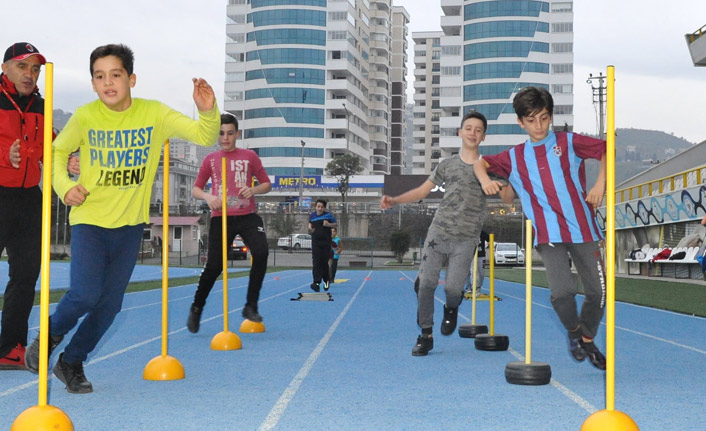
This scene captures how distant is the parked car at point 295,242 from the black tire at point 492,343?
180ft

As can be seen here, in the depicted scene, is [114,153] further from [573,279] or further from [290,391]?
[573,279]

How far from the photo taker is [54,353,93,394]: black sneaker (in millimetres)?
5035

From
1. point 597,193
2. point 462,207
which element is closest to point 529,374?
point 597,193

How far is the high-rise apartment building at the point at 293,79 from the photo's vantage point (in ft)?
353

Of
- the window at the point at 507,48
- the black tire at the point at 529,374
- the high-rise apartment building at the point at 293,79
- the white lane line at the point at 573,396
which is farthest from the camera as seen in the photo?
the high-rise apartment building at the point at 293,79

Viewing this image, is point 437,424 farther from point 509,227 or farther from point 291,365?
point 509,227

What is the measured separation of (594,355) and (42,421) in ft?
12.7

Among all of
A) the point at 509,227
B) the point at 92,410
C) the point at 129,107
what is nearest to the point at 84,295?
the point at 92,410

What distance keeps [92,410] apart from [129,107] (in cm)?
189

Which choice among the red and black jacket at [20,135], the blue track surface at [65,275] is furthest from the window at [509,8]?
the red and black jacket at [20,135]

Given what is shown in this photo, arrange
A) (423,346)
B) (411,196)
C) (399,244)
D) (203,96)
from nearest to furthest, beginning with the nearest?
(203,96) < (411,196) < (423,346) < (399,244)

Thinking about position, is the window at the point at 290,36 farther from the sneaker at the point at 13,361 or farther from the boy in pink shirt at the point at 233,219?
the sneaker at the point at 13,361

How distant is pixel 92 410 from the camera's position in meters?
4.53

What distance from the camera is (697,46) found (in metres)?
33.8
